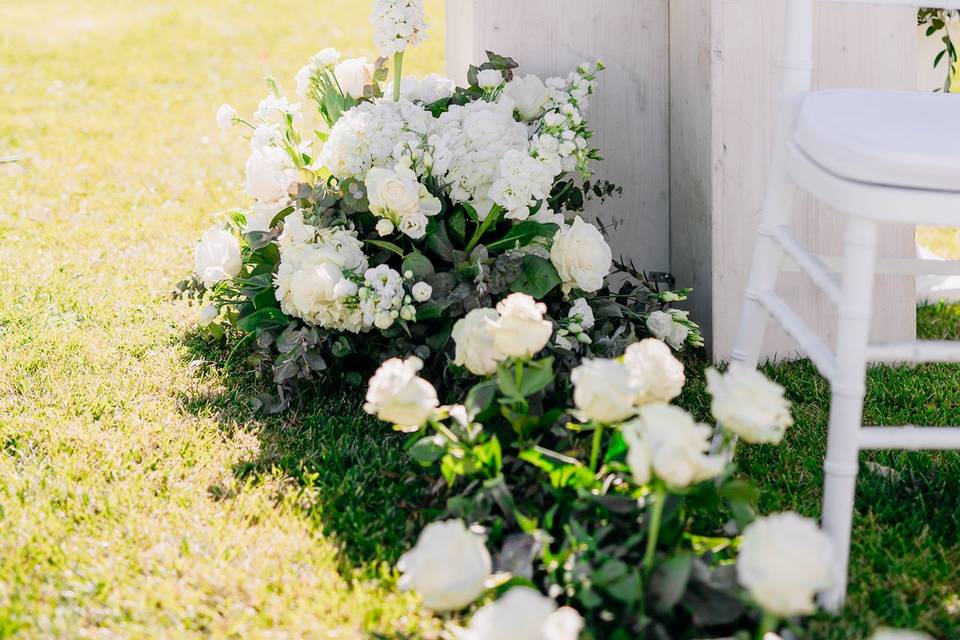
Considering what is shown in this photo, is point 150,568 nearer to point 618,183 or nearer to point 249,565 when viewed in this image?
point 249,565

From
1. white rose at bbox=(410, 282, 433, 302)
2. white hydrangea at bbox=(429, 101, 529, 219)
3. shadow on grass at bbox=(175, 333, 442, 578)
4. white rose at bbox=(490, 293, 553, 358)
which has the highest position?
white hydrangea at bbox=(429, 101, 529, 219)

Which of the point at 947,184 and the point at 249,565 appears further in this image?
the point at 249,565

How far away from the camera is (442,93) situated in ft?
7.36

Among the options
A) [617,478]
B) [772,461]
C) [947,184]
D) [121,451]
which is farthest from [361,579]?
[947,184]

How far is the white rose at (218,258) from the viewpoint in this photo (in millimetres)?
2188

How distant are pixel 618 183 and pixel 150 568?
4.46ft

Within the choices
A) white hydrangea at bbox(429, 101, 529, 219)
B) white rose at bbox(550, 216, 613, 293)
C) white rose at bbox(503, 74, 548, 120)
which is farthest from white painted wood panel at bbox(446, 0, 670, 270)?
white rose at bbox(550, 216, 613, 293)

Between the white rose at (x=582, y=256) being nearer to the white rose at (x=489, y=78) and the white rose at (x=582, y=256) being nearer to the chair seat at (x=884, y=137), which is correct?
the white rose at (x=489, y=78)

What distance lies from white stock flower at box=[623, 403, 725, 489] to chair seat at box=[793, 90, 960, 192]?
39 centimetres

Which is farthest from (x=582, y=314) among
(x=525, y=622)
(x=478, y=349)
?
(x=525, y=622)

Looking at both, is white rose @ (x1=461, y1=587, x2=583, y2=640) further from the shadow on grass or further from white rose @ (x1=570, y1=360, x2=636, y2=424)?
the shadow on grass

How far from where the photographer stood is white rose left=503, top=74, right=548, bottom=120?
7.08ft

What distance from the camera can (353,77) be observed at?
89.2 inches

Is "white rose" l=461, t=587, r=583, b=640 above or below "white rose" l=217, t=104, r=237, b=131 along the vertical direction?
below
